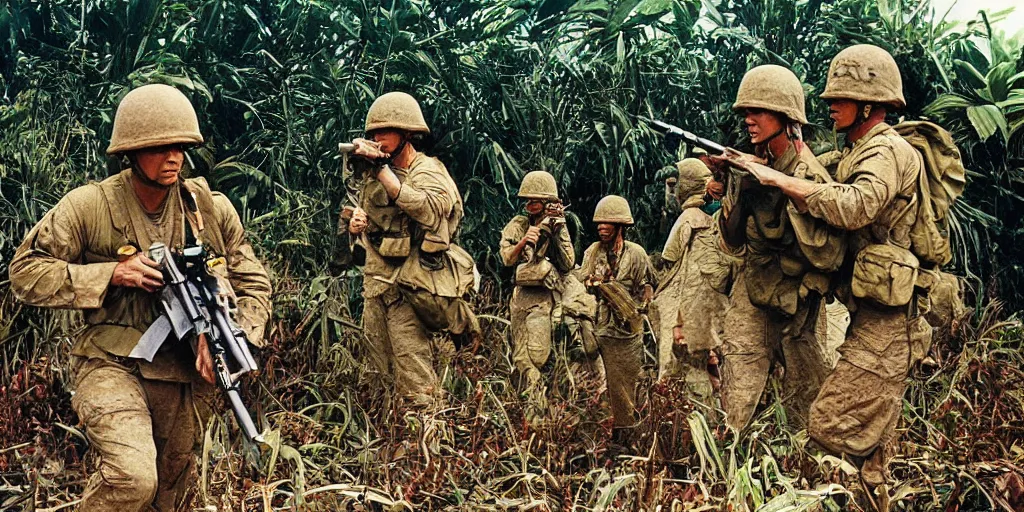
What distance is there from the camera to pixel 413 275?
7809mm

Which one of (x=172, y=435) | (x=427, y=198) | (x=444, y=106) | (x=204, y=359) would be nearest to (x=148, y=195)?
(x=204, y=359)

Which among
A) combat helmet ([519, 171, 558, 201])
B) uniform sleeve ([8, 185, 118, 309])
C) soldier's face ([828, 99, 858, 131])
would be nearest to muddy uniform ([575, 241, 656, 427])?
→ combat helmet ([519, 171, 558, 201])

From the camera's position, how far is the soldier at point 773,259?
6270 mm

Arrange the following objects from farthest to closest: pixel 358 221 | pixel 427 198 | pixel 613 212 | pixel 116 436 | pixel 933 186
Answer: pixel 613 212
pixel 358 221
pixel 427 198
pixel 933 186
pixel 116 436

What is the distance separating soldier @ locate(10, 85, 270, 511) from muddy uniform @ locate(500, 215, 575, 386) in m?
4.82

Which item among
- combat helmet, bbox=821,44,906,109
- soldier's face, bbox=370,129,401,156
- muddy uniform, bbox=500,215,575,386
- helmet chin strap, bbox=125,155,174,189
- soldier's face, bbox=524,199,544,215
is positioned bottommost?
muddy uniform, bbox=500,215,575,386

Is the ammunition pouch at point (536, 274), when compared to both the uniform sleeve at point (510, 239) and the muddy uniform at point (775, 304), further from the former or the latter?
the muddy uniform at point (775, 304)

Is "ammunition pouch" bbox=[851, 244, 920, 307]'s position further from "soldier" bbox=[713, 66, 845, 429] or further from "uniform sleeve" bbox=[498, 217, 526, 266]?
"uniform sleeve" bbox=[498, 217, 526, 266]

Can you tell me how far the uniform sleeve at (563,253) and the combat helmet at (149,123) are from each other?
5.43 m

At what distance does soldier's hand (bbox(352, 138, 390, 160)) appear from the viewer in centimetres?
736

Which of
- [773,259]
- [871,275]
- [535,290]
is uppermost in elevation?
[871,275]

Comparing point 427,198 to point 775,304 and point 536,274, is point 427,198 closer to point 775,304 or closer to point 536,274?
point 775,304

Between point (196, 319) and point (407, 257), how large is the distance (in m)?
3.21

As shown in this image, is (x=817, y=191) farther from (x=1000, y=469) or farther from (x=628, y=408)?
(x=628, y=408)
